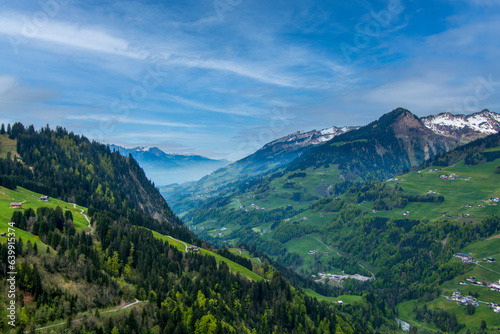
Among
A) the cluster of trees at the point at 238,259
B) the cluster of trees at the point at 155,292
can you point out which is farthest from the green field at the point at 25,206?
the cluster of trees at the point at 238,259

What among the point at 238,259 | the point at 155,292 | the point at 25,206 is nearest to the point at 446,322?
the point at 238,259

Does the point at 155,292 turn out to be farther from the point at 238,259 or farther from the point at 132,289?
the point at 238,259

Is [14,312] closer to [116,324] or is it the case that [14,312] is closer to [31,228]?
[116,324]

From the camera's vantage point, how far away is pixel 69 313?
7425 cm

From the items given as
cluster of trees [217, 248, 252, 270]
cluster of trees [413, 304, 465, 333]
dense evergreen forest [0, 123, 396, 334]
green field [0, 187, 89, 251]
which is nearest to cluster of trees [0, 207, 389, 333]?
dense evergreen forest [0, 123, 396, 334]

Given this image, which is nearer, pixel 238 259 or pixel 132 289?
pixel 132 289

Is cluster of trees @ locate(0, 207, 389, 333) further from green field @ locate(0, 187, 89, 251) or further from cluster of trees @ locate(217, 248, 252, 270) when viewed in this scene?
cluster of trees @ locate(217, 248, 252, 270)

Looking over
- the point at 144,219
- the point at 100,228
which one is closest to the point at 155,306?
the point at 100,228

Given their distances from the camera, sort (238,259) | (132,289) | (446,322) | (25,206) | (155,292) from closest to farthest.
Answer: (132,289), (155,292), (25,206), (238,259), (446,322)

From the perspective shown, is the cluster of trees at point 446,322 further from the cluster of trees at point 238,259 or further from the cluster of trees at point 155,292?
the cluster of trees at point 238,259

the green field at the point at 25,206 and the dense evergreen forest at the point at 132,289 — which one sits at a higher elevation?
the green field at the point at 25,206

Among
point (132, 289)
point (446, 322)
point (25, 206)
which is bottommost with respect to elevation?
point (446, 322)

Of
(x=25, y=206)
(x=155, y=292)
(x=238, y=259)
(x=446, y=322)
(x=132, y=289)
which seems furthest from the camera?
(x=446, y=322)

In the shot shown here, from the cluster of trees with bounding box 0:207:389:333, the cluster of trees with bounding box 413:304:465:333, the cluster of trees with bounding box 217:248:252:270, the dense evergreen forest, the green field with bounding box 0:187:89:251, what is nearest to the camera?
the dense evergreen forest
